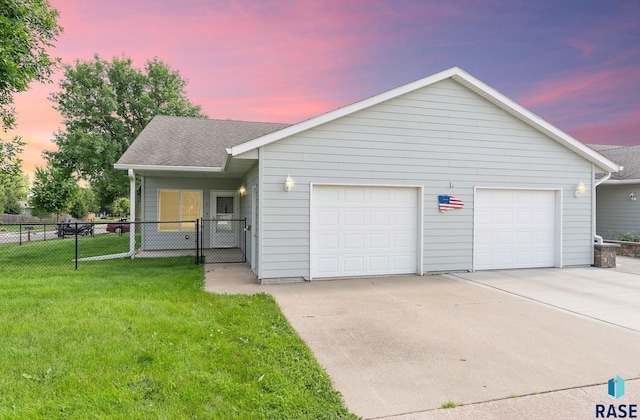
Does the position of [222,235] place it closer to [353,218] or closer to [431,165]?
[353,218]

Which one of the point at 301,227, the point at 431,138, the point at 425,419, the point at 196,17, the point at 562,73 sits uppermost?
the point at 196,17

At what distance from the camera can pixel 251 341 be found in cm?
377

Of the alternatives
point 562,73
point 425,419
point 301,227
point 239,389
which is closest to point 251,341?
point 239,389

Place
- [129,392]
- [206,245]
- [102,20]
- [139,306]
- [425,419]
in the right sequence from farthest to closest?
[206,245]
[102,20]
[139,306]
[129,392]
[425,419]

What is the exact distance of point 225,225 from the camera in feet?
42.4

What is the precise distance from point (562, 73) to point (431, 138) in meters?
9.01

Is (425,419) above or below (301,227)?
below

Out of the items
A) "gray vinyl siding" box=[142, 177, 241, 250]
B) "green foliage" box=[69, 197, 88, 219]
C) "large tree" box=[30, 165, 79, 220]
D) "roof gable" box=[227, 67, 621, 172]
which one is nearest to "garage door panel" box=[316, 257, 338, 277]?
"roof gable" box=[227, 67, 621, 172]

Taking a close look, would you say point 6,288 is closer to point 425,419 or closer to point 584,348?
point 425,419

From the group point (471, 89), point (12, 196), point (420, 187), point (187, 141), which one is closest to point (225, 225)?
point (187, 141)

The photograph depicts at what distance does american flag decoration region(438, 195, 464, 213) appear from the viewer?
774cm

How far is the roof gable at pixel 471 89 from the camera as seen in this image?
22.0 feet

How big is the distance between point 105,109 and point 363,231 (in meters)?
21.9

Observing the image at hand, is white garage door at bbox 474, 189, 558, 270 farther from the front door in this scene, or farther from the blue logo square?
the front door
